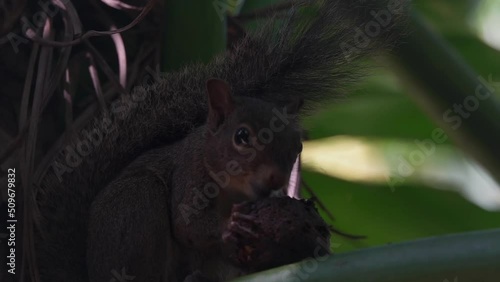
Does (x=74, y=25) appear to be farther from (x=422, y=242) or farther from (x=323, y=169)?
(x=422, y=242)

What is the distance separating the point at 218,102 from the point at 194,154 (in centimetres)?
13

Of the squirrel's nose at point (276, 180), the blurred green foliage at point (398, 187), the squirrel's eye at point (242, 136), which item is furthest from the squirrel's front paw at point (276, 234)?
the blurred green foliage at point (398, 187)

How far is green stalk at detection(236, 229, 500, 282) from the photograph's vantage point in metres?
0.79

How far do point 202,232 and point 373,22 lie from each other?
0.52 m

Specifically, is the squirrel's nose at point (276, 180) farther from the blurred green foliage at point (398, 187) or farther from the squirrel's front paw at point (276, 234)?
the blurred green foliage at point (398, 187)

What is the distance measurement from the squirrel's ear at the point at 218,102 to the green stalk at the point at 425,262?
76 cm

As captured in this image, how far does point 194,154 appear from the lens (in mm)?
1678

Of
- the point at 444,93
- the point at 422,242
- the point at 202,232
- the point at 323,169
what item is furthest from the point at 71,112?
the point at 422,242

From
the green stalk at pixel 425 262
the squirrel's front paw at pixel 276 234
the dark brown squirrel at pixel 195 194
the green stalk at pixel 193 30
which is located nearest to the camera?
the green stalk at pixel 425 262

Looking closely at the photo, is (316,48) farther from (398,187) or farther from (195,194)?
(398,187)

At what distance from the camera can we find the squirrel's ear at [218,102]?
160 centimetres

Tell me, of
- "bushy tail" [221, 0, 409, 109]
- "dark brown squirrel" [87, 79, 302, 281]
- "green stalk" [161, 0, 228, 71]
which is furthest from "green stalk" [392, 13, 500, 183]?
"green stalk" [161, 0, 228, 71]

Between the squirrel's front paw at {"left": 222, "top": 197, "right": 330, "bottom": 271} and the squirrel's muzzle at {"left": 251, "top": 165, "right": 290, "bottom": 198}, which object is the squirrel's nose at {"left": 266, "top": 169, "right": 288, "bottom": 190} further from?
the squirrel's front paw at {"left": 222, "top": 197, "right": 330, "bottom": 271}

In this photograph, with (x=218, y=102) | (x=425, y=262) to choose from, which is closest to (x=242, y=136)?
(x=218, y=102)
